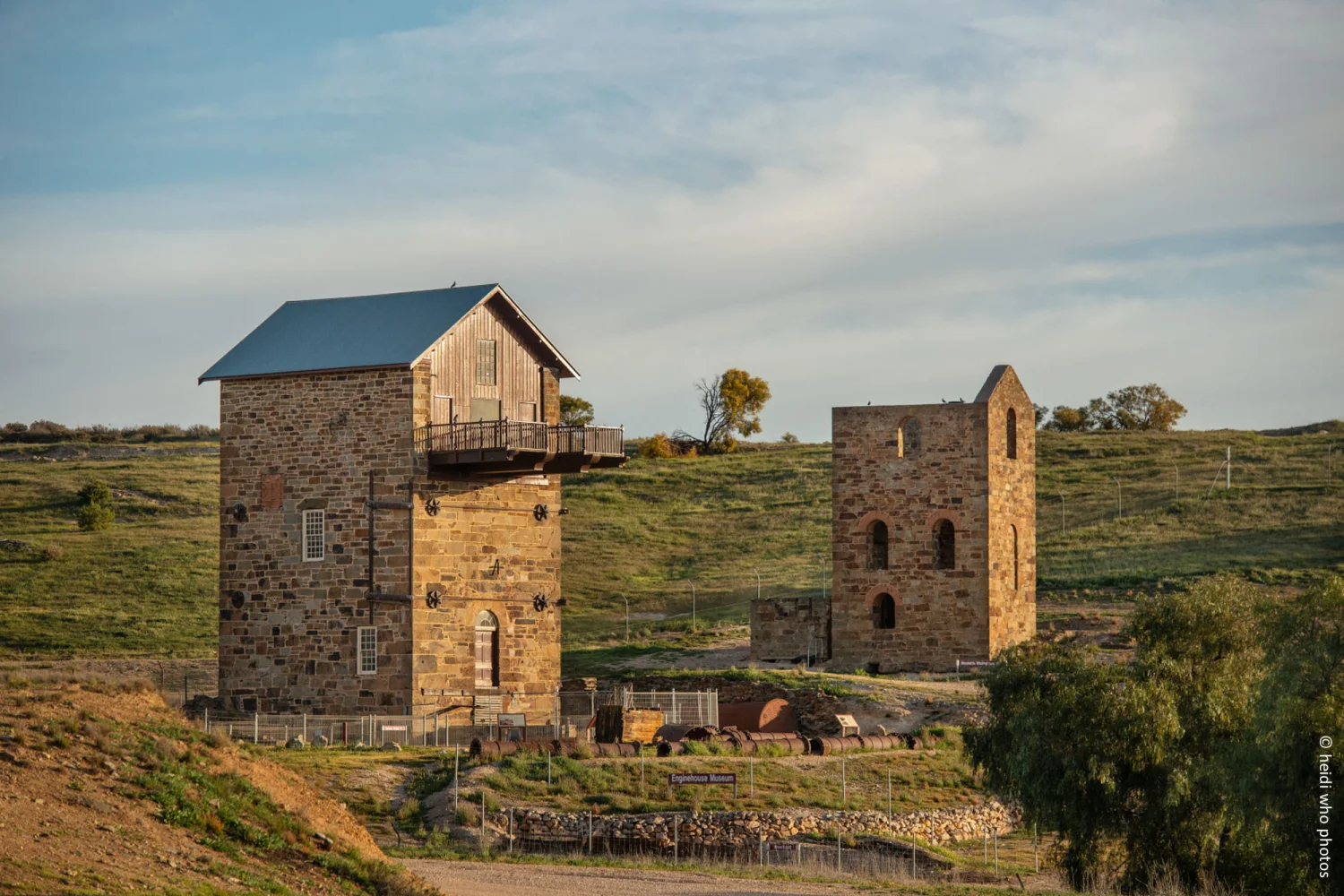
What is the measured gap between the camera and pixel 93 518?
73.3 metres

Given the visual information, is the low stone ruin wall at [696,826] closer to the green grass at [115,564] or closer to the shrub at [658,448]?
the green grass at [115,564]

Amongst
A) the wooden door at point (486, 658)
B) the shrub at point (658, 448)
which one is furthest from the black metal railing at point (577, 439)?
the shrub at point (658, 448)

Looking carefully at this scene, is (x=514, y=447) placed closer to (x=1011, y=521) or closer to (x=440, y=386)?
(x=440, y=386)

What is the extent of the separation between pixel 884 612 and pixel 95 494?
38.3 m

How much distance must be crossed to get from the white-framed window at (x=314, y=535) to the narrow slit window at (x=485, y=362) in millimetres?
5112

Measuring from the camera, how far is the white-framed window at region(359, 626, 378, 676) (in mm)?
41594

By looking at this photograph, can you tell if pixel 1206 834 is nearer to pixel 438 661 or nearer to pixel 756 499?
pixel 438 661

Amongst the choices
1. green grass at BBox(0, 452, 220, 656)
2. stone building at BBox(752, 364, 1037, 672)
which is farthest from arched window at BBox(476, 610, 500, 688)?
green grass at BBox(0, 452, 220, 656)

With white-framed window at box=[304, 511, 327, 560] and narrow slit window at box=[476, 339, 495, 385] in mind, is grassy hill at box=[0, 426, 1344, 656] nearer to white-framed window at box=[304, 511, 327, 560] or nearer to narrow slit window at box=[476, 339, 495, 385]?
white-framed window at box=[304, 511, 327, 560]

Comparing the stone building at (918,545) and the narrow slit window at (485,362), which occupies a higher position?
the narrow slit window at (485,362)

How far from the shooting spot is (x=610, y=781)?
34.0 metres

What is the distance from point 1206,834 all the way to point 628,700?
54.8 feet

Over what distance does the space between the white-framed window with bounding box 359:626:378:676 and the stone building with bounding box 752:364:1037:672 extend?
1468 centimetres

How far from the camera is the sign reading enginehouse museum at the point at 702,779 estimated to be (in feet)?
107
